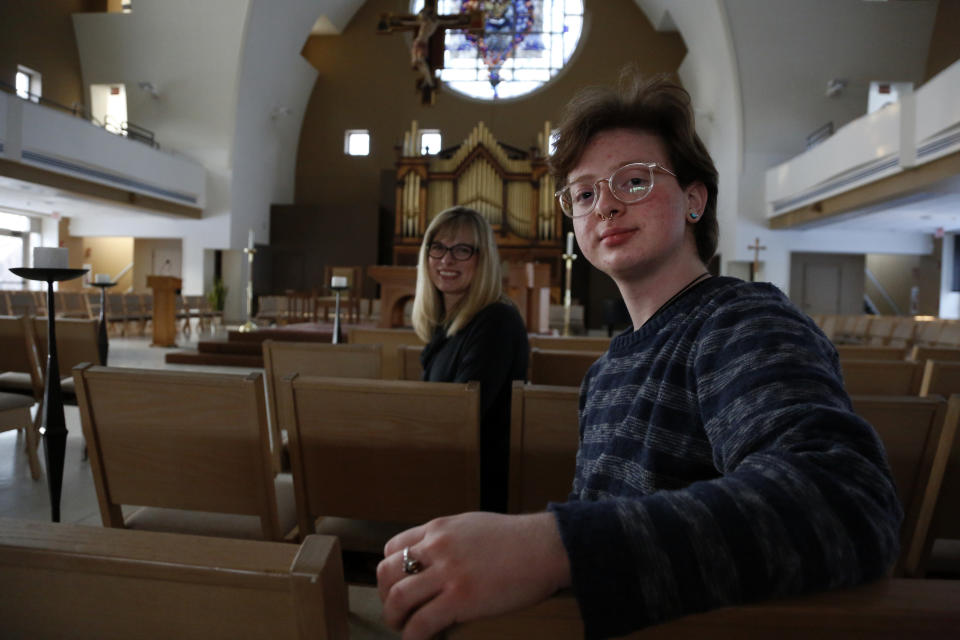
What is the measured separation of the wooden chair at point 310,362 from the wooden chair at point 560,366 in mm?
574

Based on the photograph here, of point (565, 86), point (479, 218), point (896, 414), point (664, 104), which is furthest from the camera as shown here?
point (565, 86)

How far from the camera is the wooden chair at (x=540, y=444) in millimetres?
1396

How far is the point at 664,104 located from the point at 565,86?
14989 mm

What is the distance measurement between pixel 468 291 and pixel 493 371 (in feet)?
1.18

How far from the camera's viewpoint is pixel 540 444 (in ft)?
4.78

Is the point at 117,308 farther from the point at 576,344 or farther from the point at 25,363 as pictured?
the point at 576,344

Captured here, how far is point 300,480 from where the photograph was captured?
1474 mm

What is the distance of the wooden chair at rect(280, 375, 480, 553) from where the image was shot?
1.37m

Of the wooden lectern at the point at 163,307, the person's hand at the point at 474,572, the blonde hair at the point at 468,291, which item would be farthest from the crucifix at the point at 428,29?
the person's hand at the point at 474,572

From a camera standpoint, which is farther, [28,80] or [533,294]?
[28,80]

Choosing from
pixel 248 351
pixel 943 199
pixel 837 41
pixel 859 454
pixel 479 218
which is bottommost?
pixel 248 351

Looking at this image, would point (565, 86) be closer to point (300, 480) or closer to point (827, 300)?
point (827, 300)

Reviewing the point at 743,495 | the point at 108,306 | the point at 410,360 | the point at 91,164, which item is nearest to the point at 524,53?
the point at 91,164

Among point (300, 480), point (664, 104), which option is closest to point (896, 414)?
point (664, 104)
